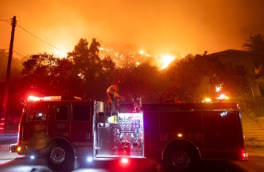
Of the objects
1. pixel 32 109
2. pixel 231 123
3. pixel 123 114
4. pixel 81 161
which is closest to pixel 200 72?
pixel 231 123

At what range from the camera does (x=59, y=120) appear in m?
7.16

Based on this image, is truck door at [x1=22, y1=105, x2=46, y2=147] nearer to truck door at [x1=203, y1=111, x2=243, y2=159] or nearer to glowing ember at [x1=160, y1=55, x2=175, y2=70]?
truck door at [x1=203, y1=111, x2=243, y2=159]

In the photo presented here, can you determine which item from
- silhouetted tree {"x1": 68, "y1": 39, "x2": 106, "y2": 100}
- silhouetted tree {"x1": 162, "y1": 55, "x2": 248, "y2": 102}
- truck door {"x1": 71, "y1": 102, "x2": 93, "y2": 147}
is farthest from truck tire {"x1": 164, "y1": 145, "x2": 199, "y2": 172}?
silhouetted tree {"x1": 68, "y1": 39, "x2": 106, "y2": 100}

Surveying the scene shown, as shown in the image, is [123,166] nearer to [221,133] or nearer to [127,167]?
[127,167]

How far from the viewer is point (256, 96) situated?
72.8 ft

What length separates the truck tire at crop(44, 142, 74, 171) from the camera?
6879 millimetres

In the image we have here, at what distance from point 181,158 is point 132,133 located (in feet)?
6.86

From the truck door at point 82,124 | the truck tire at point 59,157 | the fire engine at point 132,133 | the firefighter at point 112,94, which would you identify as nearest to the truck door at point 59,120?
the fire engine at point 132,133

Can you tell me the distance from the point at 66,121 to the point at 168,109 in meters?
4.15

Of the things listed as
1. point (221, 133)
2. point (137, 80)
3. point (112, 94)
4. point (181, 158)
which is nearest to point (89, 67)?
point (137, 80)

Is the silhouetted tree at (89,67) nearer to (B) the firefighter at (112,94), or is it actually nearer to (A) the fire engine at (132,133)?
(B) the firefighter at (112,94)

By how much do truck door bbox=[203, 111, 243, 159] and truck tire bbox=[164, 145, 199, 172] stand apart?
0.59m

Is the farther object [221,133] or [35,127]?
[35,127]

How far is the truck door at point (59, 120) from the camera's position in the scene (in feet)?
23.1
